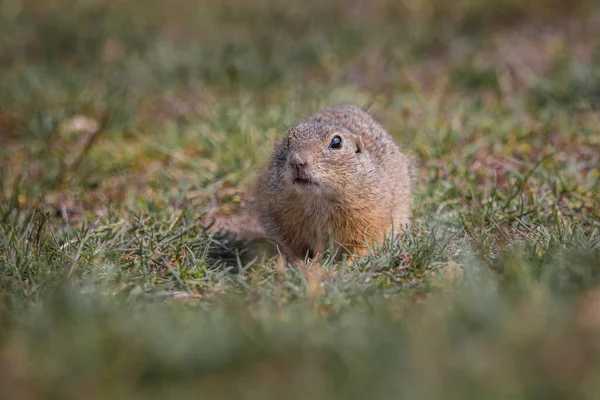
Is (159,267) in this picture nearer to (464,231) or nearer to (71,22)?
(464,231)

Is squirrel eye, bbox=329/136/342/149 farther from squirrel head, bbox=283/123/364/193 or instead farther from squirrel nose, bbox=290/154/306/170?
squirrel nose, bbox=290/154/306/170

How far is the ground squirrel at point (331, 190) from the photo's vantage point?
4.22 m

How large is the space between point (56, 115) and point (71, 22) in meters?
2.74

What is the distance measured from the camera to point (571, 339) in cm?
249

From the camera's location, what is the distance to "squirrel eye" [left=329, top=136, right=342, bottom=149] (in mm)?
4313

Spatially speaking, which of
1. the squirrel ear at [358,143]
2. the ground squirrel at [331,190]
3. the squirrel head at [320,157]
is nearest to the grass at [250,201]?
the ground squirrel at [331,190]

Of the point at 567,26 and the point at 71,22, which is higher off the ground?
the point at 567,26

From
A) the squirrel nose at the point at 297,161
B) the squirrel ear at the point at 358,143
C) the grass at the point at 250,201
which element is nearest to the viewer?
the grass at the point at 250,201

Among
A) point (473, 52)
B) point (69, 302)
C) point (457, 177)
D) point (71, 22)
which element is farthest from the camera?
point (71, 22)

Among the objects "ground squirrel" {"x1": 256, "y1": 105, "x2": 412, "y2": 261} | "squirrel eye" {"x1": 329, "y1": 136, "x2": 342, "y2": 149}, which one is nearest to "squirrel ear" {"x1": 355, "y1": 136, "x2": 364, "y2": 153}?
"ground squirrel" {"x1": 256, "y1": 105, "x2": 412, "y2": 261}

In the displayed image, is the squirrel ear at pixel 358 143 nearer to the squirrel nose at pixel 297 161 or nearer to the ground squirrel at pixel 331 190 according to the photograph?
the ground squirrel at pixel 331 190

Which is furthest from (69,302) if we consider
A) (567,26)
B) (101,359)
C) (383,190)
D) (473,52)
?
(567,26)

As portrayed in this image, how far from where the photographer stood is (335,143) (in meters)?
4.33

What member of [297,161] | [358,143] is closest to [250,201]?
[358,143]
